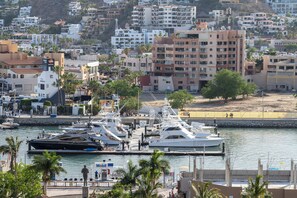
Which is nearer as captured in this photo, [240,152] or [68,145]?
[240,152]

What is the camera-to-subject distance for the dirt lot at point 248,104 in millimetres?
56062

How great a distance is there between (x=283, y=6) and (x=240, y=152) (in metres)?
83.0

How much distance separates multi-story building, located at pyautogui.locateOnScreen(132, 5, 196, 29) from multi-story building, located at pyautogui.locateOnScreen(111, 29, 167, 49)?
4098mm

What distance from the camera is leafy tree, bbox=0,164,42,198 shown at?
25203mm

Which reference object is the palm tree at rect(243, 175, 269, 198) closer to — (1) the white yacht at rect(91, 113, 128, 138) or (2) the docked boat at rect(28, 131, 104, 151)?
(2) the docked boat at rect(28, 131, 104, 151)

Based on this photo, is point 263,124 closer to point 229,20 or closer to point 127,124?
point 127,124

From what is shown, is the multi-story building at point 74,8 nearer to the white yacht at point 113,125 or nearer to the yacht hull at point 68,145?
the white yacht at point 113,125

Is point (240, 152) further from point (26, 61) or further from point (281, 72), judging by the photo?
point (281, 72)

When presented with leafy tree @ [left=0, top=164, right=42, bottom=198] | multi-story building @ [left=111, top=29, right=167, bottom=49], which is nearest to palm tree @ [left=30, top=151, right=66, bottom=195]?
leafy tree @ [left=0, top=164, right=42, bottom=198]

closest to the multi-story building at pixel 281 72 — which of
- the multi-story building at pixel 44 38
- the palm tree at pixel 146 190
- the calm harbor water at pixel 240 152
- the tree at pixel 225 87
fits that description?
the tree at pixel 225 87

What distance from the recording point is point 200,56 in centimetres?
6575

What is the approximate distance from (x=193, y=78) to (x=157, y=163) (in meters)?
36.6

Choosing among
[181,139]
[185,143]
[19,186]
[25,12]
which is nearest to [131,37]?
[25,12]

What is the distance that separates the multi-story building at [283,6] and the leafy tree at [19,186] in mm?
96399
